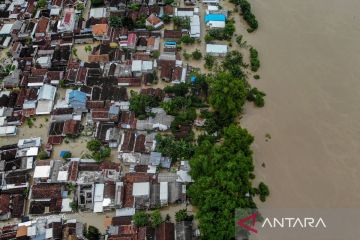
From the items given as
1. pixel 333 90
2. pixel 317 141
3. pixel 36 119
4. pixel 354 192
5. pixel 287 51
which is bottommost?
pixel 354 192

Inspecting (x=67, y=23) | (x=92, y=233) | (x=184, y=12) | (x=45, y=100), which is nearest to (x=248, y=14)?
(x=184, y=12)

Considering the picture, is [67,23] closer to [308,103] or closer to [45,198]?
[45,198]

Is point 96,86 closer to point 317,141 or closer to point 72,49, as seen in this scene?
point 72,49

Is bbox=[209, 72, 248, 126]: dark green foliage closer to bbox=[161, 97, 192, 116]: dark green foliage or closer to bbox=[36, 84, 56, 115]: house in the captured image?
bbox=[161, 97, 192, 116]: dark green foliage

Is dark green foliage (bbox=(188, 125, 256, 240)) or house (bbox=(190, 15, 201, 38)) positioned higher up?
house (bbox=(190, 15, 201, 38))

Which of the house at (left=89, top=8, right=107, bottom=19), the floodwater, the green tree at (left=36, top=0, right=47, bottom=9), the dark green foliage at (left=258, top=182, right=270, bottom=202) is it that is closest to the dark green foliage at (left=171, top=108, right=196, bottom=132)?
the floodwater

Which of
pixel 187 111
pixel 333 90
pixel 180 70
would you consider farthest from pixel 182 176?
pixel 333 90
